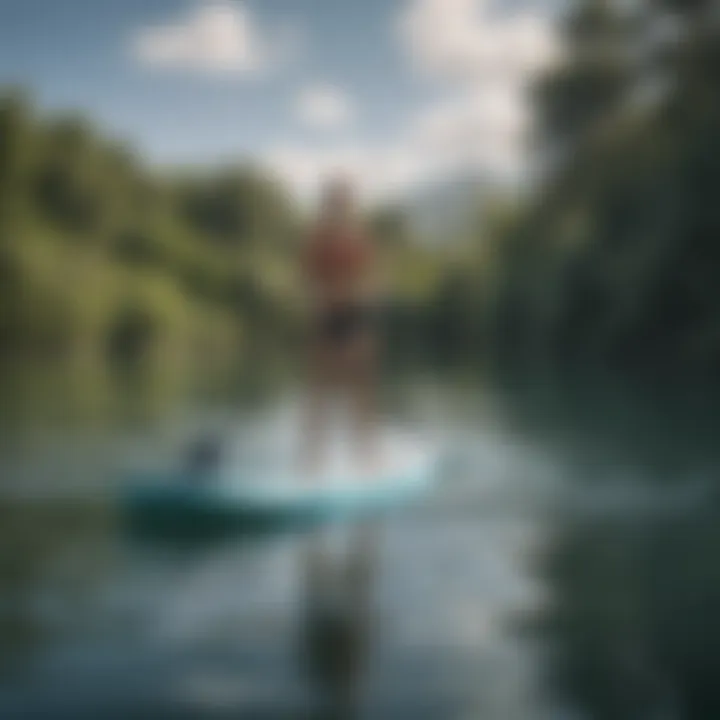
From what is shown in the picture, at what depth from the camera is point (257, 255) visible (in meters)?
5.57

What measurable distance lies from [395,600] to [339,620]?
19 centimetres

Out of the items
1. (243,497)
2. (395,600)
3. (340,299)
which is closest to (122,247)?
(340,299)

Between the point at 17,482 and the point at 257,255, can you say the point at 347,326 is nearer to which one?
the point at 17,482

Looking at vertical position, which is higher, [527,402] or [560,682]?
[527,402]

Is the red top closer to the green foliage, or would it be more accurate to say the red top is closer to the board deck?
the board deck

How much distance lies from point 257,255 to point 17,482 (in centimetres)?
190

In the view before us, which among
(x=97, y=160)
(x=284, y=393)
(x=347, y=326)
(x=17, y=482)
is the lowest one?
(x=17, y=482)

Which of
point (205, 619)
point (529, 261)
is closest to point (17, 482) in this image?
point (205, 619)

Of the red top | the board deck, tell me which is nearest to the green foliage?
the red top

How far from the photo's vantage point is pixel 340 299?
3582 mm

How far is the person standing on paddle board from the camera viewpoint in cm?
355

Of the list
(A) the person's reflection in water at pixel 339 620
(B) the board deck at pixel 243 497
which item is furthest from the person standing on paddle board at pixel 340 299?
(A) the person's reflection in water at pixel 339 620

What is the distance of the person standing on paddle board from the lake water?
0.98ft

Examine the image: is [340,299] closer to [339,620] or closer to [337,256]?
[337,256]
